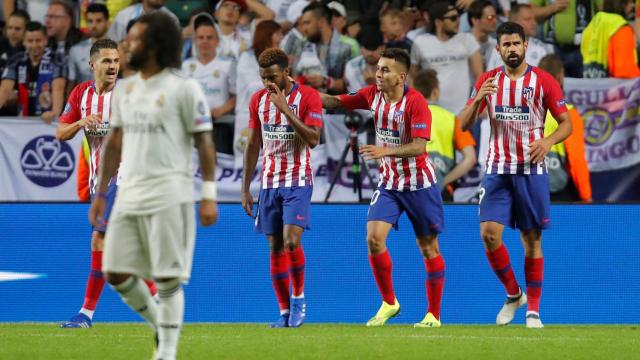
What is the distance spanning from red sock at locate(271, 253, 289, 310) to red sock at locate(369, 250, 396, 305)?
0.63 meters

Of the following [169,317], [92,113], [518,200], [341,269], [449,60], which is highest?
[449,60]

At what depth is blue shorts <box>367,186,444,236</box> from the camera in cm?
977

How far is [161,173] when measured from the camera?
21.7 ft

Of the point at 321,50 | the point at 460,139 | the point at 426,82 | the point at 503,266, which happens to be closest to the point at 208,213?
the point at 503,266

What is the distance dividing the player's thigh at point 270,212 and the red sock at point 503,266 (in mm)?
1537

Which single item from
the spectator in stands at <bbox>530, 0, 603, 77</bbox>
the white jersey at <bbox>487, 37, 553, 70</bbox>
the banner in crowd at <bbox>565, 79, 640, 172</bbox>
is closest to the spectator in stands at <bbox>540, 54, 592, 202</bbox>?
the banner in crowd at <bbox>565, 79, 640, 172</bbox>

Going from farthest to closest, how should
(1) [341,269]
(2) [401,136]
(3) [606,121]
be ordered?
(3) [606,121] → (1) [341,269] → (2) [401,136]

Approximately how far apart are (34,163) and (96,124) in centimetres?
347

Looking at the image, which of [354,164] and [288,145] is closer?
[288,145]

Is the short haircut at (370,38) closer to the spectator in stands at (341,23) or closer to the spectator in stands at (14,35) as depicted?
the spectator in stands at (341,23)

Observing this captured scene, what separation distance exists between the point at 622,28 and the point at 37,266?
6.04 meters

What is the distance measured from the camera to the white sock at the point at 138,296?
7009mm

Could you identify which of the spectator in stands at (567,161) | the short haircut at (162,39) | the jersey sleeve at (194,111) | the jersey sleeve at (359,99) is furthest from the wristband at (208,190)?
the spectator in stands at (567,161)

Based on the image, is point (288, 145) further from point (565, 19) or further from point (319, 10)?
point (565, 19)
